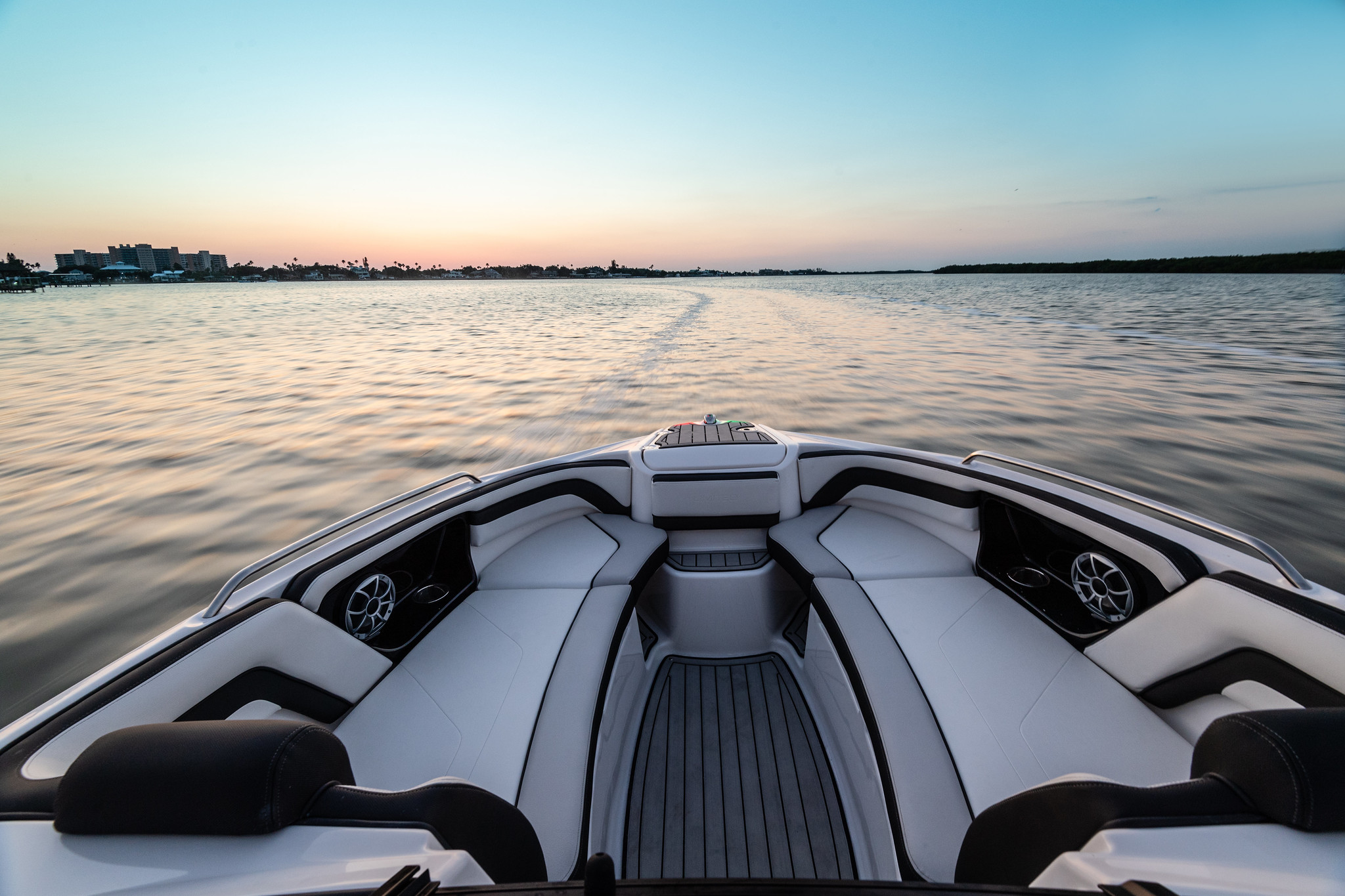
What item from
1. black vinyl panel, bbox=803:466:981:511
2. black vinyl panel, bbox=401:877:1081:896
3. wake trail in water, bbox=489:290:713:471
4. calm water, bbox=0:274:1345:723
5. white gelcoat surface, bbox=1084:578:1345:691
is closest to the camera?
black vinyl panel, bbox=401:877:1081:896

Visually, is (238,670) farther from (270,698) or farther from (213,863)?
(213,863)

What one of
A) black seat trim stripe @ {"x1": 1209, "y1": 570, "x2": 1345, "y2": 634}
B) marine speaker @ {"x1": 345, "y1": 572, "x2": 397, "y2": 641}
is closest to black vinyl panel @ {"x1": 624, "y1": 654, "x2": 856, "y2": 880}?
marine speaker @ {"x1": 345, "y1": 572, "x2": 397, "y2": 641}

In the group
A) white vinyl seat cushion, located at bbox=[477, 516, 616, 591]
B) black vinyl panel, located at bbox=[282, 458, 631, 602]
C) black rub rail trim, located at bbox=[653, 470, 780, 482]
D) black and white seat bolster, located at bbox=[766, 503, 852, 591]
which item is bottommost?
white vinyl seat cushion, located at bbox=[477, 516, 616, 591]

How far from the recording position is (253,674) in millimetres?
1413

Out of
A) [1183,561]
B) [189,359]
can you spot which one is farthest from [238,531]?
[189,359]

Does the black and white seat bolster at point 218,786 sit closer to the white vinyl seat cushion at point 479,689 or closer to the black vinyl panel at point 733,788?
the white vinyl seat cushion at point 479,689

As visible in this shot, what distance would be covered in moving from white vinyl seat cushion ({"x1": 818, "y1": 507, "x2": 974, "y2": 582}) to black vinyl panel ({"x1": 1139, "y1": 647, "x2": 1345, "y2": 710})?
2.77ft

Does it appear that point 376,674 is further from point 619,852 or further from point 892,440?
point 892,440

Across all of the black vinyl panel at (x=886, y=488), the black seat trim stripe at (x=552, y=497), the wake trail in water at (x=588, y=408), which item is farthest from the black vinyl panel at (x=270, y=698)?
the wake trail in water at (x=588, y=408)

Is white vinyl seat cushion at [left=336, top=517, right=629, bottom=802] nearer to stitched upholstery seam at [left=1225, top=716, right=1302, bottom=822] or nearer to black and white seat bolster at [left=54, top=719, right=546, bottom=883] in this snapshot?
black and white seat bolster at [left=54, top=719, right=546, bottom=883]

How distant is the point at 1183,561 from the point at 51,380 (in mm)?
13895

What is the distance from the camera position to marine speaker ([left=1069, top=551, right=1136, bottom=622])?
1.74m

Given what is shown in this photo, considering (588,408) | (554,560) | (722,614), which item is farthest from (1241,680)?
(588,408)

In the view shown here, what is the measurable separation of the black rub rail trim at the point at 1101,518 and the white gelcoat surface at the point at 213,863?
2032 millimetres
